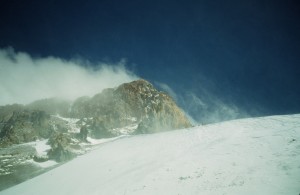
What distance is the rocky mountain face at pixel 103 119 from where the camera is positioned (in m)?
125

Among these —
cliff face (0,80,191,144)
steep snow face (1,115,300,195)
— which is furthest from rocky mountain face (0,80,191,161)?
steep snow face (1,115,300,195)

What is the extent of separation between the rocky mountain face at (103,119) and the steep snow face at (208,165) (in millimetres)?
79272

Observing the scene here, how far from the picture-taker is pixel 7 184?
284 ft

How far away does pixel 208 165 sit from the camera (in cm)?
2562

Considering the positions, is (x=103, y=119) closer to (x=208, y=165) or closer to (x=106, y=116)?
(x=106, y=116)

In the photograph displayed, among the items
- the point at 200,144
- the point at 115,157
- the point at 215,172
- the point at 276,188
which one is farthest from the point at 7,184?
the point at 276,188

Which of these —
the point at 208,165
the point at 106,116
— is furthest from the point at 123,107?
the point at 208,165

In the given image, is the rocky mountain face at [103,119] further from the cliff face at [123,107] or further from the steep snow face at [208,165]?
the steep snow face at [208,165]

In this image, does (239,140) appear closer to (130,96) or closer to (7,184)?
(7,184)

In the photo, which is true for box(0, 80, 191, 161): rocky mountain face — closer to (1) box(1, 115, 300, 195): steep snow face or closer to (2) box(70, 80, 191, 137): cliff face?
(2) box(70, 80, 191, 137): cliff face

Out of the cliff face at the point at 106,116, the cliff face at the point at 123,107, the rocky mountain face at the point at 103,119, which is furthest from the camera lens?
the cliff face at the point at 123,107

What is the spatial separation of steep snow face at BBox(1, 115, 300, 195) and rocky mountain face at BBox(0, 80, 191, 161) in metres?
79.3

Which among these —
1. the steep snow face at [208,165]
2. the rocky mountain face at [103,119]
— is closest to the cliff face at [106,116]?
the rocky mountain face at [103,119]

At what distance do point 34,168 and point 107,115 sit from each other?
75136mm
